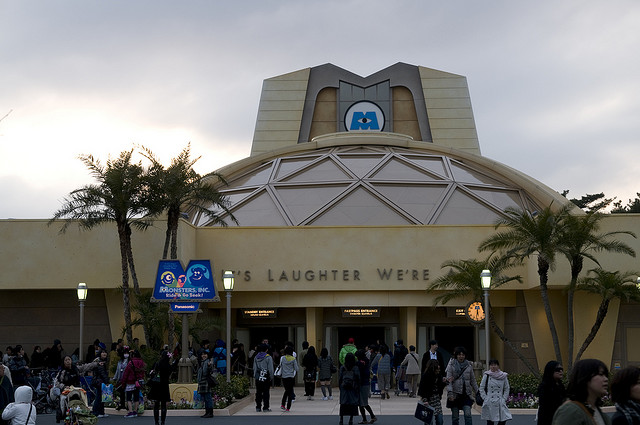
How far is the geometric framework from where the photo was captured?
103ft

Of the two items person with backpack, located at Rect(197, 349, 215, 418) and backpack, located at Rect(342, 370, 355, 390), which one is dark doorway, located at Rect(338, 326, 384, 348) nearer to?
person with backpack, located at Rect(197, 349, 215, 418)

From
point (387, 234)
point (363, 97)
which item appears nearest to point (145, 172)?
point (387, 234)

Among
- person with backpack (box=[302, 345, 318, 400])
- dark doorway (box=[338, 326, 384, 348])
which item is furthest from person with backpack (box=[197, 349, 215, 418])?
dark doorway (box=[338, 326, 384, 348])

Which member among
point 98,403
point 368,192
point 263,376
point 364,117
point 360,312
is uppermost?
point 364,117

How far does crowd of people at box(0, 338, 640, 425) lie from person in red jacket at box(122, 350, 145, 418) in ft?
0.07

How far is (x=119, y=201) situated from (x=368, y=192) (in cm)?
1117

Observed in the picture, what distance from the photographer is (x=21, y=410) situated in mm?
10133

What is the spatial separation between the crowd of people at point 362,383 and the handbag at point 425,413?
0.17ft

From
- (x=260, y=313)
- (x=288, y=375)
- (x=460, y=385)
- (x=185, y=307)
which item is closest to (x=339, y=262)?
(x=260, y=313)

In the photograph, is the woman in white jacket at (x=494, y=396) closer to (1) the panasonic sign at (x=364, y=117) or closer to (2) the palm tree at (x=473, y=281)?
(2) the palm tree at (x=473, y=281)

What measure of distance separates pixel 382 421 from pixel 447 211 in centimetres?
1447

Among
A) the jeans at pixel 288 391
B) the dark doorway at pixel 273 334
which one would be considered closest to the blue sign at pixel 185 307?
the jeans at pixel 288 391

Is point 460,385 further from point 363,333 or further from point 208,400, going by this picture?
point 363,333

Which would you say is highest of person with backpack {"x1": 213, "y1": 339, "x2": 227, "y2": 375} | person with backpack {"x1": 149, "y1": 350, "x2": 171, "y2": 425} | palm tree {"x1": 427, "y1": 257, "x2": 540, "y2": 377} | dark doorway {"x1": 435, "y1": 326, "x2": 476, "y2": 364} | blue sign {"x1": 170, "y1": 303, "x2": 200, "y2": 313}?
palm tree {"x1": 427, "y1": 257, "x2": 540, "y2": 377}
